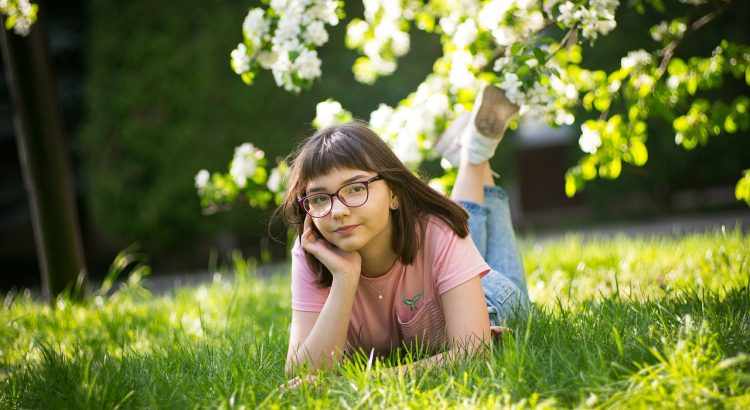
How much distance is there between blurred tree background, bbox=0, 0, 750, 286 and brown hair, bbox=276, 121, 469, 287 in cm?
430

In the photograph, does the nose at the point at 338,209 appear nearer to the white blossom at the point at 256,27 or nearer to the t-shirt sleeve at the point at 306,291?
the t-shirt sleeve at the point at 306,291

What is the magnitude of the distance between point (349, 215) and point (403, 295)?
35 centimetres

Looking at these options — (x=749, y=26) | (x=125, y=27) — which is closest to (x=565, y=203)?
(x=749, y=26)

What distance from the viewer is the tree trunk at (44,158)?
3.96m

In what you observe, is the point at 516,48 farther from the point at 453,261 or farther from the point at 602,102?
the point at 453,261

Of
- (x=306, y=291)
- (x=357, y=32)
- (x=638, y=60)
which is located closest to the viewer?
(x=306, y=291)

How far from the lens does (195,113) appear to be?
6.68m

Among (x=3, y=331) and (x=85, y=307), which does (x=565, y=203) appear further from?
(x=3, y=331)

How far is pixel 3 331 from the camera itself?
3119 millimetres

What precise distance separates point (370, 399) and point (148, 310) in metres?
2.14

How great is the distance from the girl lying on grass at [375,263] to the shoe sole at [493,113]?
0.55m

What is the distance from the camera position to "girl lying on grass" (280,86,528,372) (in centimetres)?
193

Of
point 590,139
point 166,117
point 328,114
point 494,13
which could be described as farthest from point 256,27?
point 166,117

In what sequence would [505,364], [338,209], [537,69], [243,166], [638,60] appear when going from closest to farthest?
[505,364]
[338,209]
[537,69]
[638,60]
[243,166]
